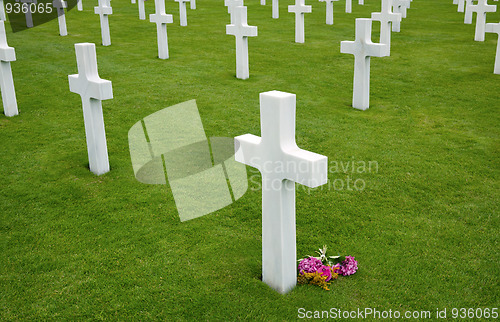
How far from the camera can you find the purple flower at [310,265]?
388cm

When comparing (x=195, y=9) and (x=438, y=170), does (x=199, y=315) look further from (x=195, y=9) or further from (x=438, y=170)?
(x=195, y=9)

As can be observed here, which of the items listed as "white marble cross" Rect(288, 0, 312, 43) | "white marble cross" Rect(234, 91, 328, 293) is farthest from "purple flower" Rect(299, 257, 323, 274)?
"white marble cross" Rect(288, 0, 312, 43)

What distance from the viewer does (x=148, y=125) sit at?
773cm

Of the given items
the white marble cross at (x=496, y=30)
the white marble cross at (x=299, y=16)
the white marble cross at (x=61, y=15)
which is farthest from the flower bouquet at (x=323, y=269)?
the white marble cross at (x=61, y=15)

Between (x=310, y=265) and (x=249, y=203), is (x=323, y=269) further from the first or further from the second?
(x=249, y=203)

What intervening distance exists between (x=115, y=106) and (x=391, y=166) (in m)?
4.66

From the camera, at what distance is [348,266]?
3977 mm

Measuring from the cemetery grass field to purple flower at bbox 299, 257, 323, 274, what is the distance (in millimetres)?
144

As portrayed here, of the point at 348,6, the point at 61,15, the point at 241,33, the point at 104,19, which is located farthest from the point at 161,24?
the point at 348,6

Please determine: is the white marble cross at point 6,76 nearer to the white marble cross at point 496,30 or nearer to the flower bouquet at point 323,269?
the flower bouquet at point 323,269

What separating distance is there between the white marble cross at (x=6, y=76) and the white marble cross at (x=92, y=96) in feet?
7.00

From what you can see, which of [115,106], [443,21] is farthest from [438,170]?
[443,21]

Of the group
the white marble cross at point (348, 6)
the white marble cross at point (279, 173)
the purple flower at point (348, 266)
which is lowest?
the purple flower at point (348, 266)

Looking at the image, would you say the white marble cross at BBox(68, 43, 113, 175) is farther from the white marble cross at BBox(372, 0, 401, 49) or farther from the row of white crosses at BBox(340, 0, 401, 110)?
the white marble cross at BBox(372, 0, 401, 49)
